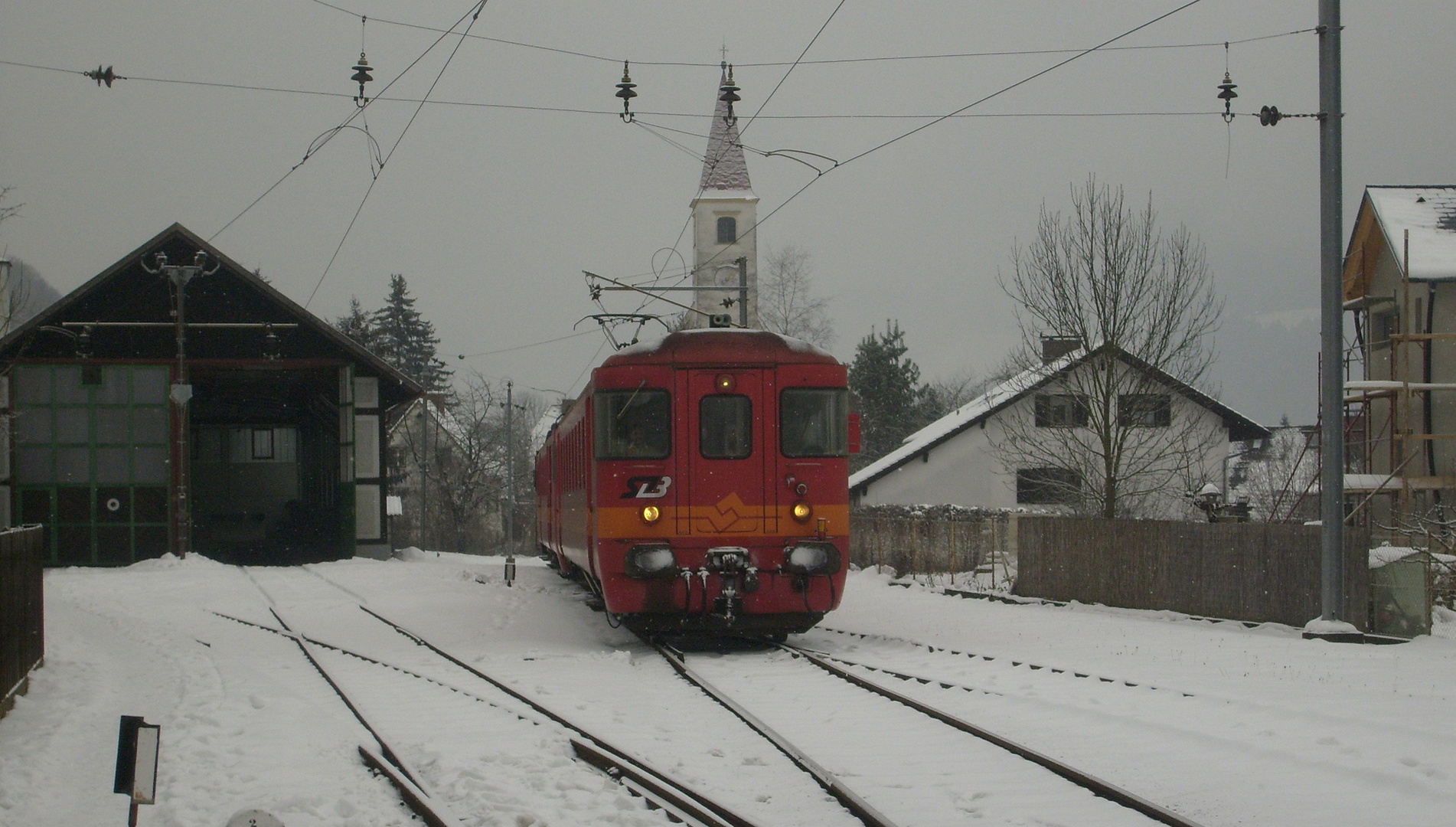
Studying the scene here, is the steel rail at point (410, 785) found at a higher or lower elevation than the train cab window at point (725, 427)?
lower

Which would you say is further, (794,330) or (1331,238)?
(794,330)

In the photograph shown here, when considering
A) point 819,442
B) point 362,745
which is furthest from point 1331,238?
point 362,745

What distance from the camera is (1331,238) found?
12828 millimetres

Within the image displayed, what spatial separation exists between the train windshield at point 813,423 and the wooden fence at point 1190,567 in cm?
540

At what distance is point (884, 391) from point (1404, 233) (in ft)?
119

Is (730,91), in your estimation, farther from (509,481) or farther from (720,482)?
(509,481)

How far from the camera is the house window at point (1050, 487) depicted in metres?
23.3

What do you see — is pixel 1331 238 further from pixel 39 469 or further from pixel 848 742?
pixel 39 469

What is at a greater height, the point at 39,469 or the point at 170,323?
the point at 170,323

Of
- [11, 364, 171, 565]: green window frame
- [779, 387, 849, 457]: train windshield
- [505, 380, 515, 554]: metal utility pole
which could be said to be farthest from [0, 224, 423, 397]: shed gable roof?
[779, 387, 849, 457]: train windshield

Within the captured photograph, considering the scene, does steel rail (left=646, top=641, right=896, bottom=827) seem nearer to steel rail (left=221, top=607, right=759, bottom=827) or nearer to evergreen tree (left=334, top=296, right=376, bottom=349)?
steel rail (left=221, top=607, right=759, bottom=827)

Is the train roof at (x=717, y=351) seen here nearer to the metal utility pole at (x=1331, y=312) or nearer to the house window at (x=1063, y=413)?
the metal utility pole at (x=1331, y=312)

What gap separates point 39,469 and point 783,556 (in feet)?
73.8

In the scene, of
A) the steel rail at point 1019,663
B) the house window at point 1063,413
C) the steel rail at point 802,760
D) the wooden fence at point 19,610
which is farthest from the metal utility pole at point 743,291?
the wooden fence at point 19,610
